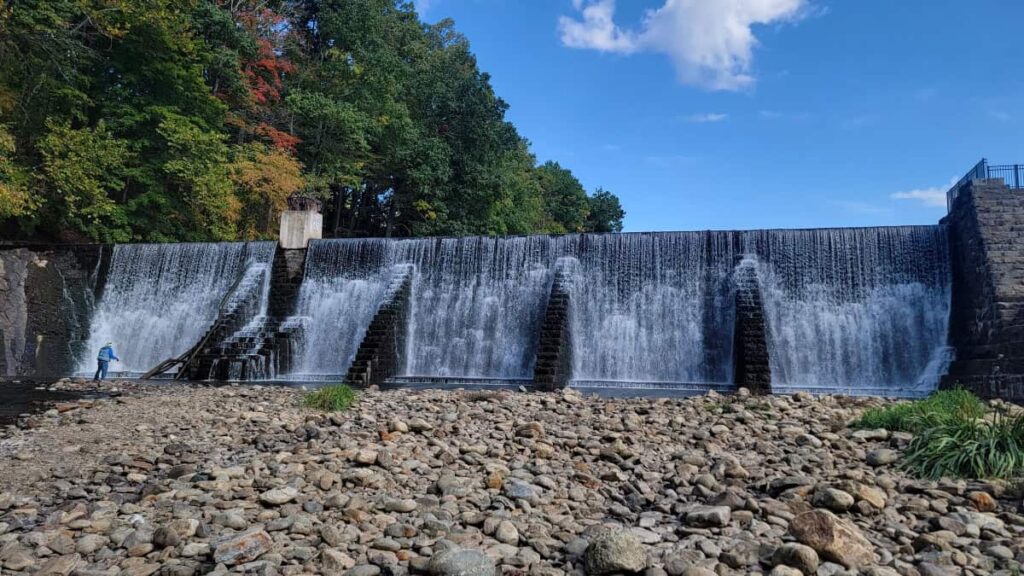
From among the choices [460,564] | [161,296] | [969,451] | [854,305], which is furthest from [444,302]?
[460,564]

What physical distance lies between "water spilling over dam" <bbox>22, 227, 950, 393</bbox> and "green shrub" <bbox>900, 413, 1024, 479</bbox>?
9.10 m

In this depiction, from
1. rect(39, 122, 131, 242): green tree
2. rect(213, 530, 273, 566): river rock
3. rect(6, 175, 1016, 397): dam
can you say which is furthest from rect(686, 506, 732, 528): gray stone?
rect(39, 122, 131, 242): green tree

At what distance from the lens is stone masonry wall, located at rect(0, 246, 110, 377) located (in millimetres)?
17172

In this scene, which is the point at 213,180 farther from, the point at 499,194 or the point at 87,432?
the point at 87,432

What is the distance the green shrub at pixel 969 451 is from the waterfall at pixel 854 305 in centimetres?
884

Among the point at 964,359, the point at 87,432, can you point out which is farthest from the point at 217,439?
the point at 964,359

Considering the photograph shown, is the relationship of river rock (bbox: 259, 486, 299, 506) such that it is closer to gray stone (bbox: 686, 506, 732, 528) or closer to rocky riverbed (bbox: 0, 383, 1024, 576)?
rocky riverbed (bbox: 0, 383, 1024, 576)

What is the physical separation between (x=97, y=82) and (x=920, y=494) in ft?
83.2

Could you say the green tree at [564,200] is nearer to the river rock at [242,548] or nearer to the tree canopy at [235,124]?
the tree canopy at [235,124]

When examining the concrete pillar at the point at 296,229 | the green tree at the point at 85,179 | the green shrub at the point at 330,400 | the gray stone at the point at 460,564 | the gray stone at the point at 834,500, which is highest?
the green tree at the point at 85,179

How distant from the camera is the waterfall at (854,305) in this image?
13.8 meters

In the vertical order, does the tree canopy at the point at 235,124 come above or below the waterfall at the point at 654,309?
above

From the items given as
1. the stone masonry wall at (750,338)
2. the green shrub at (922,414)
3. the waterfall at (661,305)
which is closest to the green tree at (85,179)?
the waterfall at (661,305)

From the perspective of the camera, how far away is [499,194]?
27.9 m
